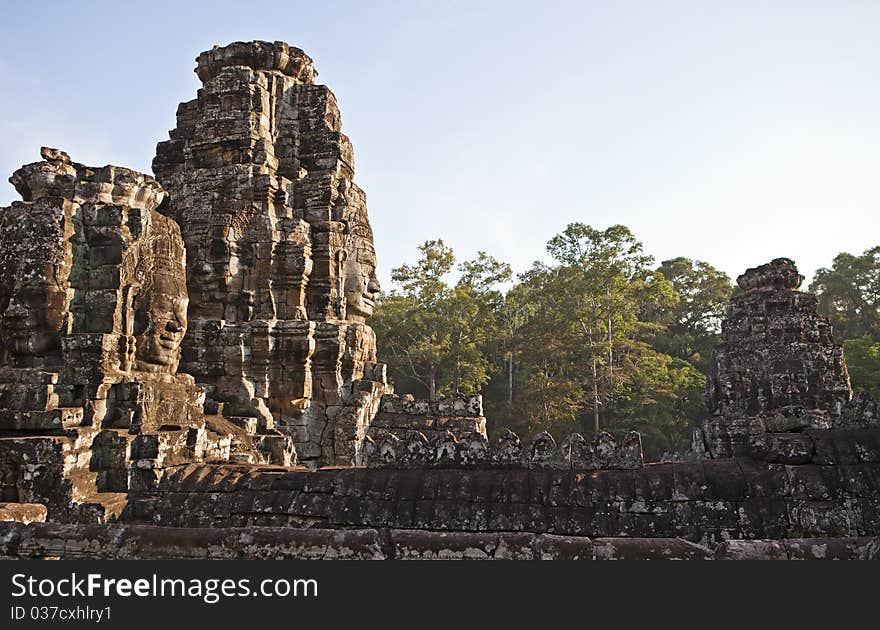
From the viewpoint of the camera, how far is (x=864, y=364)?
76.4ft

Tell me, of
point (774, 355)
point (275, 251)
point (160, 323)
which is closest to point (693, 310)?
point (774, 355)

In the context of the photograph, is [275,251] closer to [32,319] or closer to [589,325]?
[32,319]

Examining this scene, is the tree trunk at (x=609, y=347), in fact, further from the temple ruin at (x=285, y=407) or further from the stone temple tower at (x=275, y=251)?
the stone temple tower at (x=275, y=251)

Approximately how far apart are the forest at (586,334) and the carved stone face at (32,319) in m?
16.7

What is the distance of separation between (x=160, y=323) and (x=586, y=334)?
18.6m

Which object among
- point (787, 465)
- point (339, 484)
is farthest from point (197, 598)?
point (787, 465)

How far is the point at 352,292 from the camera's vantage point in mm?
13852

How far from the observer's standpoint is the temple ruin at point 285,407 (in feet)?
15.4

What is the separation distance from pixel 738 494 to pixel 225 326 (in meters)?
9.61

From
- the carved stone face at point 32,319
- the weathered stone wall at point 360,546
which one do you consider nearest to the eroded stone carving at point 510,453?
the weathered stone wall at point 360,546

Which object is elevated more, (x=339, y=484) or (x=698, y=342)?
(x=698, y=342)

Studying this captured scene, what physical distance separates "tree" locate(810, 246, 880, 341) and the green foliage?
6706 millimetres

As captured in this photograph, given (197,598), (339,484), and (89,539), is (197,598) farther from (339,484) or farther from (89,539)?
(339,484)

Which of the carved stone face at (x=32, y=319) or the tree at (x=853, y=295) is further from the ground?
the tree at (x=853, y=295)
